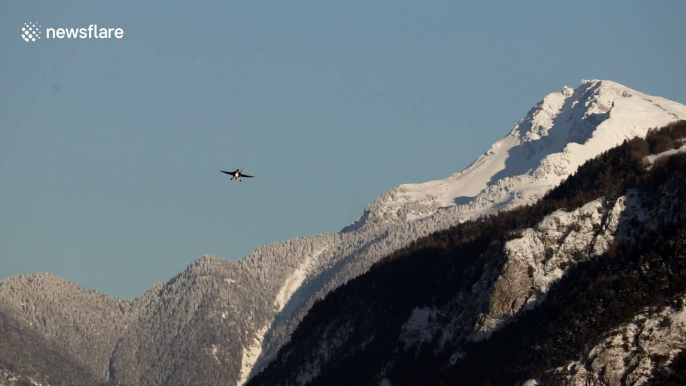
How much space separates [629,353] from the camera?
198m

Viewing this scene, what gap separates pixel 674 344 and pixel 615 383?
8.33 meters

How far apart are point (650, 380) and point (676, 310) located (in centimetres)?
1082

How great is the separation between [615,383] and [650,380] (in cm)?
449

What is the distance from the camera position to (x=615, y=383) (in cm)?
19612

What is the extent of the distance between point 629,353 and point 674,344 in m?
5.56

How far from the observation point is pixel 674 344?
643 ft

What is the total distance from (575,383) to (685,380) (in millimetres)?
15145

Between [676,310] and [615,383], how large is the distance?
1214cm

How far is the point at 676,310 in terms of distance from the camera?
199875mm

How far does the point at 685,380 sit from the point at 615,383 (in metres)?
10.3

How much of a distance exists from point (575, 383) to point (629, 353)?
7356 millimetres

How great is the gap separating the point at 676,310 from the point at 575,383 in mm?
15114

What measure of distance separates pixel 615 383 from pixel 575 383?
505cm

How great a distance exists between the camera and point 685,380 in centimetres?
18838
